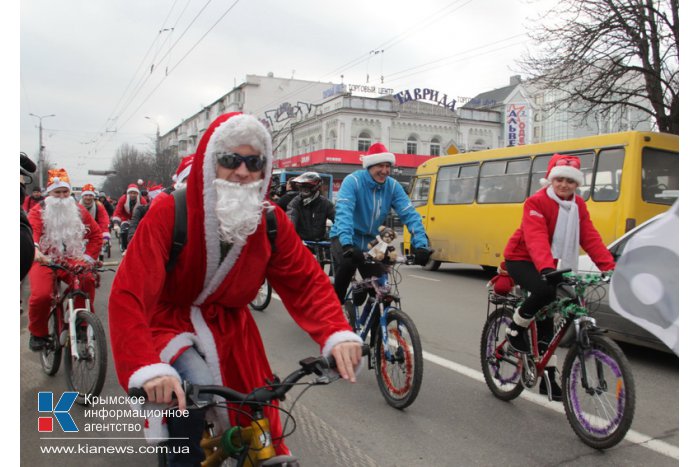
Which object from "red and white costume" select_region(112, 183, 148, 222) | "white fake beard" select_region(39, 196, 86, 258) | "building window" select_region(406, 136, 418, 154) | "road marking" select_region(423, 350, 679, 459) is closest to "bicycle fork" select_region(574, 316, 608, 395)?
"road marking" select_region(423, 350, 679, 459)

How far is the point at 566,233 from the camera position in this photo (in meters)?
4.35

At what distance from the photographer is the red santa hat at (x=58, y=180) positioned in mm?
5629

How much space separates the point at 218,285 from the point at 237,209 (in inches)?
13.1

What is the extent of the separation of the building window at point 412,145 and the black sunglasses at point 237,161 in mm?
44694

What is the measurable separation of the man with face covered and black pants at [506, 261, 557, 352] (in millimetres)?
4582

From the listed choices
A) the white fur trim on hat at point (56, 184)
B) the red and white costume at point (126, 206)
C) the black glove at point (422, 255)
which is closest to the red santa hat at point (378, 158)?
the black glove at point (422, 255)

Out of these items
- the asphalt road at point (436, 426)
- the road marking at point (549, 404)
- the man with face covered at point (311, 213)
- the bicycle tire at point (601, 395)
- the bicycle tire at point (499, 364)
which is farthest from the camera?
the man with face covered at point (311, 213)

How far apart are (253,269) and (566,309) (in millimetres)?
2442

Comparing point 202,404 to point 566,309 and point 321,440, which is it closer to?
point 321,440

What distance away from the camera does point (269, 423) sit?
2.12 meters

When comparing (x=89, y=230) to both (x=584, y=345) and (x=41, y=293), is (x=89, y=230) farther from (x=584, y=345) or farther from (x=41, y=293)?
(x=584, y=345)

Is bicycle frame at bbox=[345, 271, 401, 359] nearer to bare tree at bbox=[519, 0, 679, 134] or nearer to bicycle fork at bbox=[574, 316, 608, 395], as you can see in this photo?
bicycle fork at bbox=[574, 316, 608, 395]

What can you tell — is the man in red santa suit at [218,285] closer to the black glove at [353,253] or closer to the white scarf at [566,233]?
the black glove at [353,253]

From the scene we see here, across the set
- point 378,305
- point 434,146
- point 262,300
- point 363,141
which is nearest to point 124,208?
point 262,300
